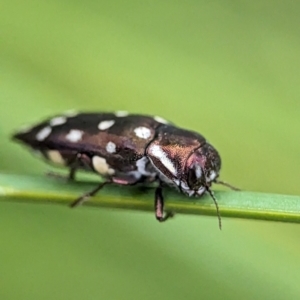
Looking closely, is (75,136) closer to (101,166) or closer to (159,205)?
(101,166)

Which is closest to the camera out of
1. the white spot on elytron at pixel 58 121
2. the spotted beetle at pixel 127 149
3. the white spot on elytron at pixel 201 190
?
the white spot on elytron at pixel 201 190

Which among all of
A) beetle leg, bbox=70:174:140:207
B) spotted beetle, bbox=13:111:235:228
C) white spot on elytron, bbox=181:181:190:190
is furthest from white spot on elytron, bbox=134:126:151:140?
white spot on elytron, bbox=181:181:190:190

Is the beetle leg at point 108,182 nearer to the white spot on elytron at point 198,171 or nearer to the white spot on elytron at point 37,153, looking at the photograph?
the white spot on elytron at point 198,171

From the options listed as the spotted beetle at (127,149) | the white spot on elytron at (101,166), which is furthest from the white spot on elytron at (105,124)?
the white spot on elytron at (101,166)

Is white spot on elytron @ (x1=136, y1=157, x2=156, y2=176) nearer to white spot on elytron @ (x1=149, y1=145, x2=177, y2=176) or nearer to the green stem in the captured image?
white spot on elytron @ (x1=149, y1=145, x2=177, y2=176)

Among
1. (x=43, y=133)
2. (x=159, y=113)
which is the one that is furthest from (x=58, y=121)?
(x=159, y=113)

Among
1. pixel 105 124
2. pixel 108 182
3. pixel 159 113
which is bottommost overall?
pixel 159 113

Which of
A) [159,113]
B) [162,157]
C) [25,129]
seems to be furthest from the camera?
[159,113]
